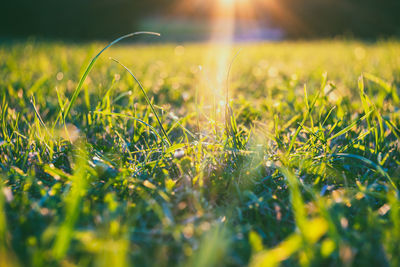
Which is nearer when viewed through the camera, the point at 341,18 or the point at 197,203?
the point at 197,203

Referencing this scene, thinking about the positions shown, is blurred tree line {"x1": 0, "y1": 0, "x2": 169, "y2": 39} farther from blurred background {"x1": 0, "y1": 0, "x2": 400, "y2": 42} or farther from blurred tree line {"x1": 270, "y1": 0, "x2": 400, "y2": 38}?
blurred tree line {"x1": 270, "y1": 0, "x2": 400, "y2": 38}

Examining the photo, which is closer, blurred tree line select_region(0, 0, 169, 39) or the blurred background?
the blurred background

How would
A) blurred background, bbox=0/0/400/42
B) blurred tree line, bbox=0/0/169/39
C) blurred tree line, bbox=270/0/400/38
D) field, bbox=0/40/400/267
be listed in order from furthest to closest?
blurred tree line, bbox=0/0/169/39, blurred background, bbox=0/0/400/42, blurred tree line, bbox=270/0/400/38, field, bbox=0/40/400/267

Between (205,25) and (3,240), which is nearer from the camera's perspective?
(3,240)

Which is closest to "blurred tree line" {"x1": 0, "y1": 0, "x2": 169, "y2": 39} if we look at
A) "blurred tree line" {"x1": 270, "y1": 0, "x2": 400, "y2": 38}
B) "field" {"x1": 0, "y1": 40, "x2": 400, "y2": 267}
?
"blurred tree line" {"x1": 270, "y1": 0, "x2": 400, "y2": 38}

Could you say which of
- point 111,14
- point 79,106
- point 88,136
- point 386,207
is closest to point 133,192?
point 88,136

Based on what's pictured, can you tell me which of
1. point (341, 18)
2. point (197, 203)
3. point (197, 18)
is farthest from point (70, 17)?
point (197, 203)

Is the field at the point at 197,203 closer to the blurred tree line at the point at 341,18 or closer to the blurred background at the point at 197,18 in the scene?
the blurred background at the point at 197,18

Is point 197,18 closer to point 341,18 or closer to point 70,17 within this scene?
point 70,17

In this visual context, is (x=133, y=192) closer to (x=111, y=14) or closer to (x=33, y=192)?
(x=33, y=192)
